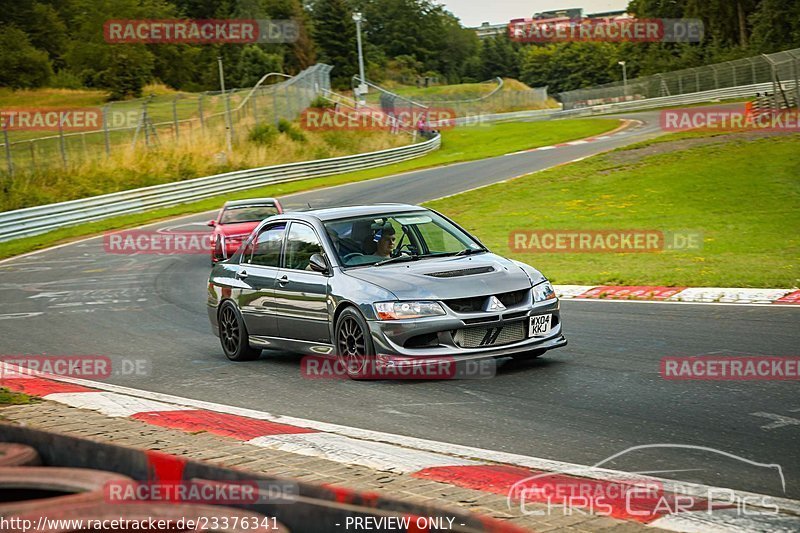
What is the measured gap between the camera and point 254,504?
3.22 meters

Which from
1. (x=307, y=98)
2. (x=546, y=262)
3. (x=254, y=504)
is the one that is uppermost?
(x=307, y=98)

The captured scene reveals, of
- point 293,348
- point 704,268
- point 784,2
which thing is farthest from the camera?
point 784,2

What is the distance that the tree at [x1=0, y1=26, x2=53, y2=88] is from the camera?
80.7m

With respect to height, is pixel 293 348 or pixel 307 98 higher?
pixel 307 98

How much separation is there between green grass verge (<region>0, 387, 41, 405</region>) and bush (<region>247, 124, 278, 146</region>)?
3847 cm

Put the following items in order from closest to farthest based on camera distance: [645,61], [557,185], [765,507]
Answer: [765,507] < [557,185] < [645,61]

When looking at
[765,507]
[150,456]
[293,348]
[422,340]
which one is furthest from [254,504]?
[293,348]

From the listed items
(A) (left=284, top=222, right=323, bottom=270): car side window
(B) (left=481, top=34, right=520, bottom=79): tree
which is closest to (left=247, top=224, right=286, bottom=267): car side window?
(A) (left=284, top=222, right=323, bottom=270): car side window

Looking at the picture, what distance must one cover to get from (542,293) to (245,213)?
13.6 metres

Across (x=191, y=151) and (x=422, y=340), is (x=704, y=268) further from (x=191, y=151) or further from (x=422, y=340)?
(x=191, y=151)

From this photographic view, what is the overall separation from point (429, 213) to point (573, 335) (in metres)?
1.96

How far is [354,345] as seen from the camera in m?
9.09

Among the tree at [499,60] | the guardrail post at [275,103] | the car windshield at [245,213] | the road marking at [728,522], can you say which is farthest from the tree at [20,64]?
the tree at [499,60]

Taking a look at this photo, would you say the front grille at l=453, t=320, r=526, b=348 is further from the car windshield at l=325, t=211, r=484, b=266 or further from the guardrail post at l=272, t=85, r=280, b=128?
the guardrail post at l=272, t=85, r=280, b=128
